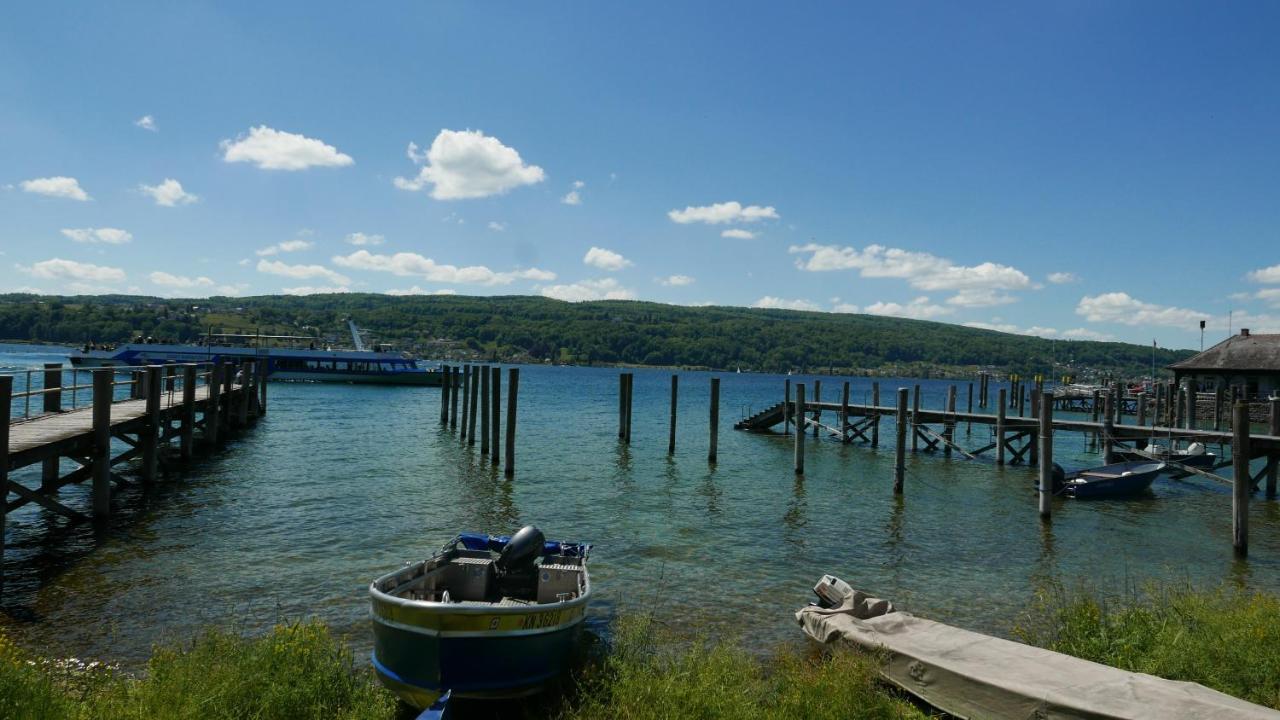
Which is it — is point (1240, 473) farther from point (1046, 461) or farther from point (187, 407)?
point (187, 407)

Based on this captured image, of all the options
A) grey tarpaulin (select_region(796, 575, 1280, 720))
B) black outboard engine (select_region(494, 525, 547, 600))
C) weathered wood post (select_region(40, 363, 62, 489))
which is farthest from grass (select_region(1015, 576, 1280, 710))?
weathered wood post (select_region(40, 363, 62, 489))

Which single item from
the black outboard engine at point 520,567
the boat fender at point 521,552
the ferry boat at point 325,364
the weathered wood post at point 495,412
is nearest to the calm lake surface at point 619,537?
the weathered wood post at point 495,412

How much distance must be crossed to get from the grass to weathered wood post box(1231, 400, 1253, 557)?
6.81m

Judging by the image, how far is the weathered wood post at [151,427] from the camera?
2125cm

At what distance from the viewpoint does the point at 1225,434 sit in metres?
23.5

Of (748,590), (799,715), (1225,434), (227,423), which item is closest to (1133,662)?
(799,715)

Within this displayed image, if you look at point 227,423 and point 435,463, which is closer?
point 435,463

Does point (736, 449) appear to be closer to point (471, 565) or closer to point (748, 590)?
point (748, 590)

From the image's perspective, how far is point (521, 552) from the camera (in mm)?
12055

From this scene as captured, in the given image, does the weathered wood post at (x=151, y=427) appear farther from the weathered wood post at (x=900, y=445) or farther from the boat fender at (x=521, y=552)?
the weathered wood post at (x=900, y=445)

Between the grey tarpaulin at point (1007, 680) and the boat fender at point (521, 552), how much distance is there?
4.56m

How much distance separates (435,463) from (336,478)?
5153 millimetres

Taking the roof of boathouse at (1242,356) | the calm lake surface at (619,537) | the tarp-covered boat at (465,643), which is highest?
the roof of boathouse at (1242,356)

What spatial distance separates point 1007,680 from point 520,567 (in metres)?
7.13
